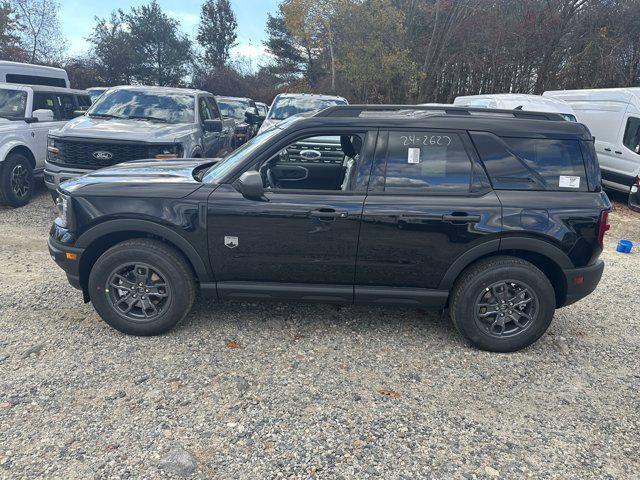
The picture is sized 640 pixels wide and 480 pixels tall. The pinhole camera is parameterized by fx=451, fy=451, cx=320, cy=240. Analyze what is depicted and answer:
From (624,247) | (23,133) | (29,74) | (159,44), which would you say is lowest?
(624,247)

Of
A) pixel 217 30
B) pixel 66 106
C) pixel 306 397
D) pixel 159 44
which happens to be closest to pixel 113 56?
pixel 159 44

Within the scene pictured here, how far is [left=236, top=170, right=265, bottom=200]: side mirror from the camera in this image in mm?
3328

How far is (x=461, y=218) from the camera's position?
3.38m

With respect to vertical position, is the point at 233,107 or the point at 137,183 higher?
the point at 233,107

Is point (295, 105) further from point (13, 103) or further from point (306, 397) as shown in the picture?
point (306, 397)

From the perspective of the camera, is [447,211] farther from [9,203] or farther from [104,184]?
[9,203]

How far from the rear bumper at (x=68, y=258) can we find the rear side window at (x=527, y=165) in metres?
3.23

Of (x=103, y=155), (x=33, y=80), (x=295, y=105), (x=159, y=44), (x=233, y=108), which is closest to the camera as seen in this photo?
(x=103, y=155)

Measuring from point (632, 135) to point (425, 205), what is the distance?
917 cm

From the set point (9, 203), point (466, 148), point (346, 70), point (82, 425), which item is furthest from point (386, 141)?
point (346, 70)

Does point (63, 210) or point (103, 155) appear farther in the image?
point (103, 155)

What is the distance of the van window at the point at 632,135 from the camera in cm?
984

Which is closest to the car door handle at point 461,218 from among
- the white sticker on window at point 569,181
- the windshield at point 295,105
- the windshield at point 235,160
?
the white sticker on window at point 569,181

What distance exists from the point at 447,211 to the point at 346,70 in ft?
62.4
